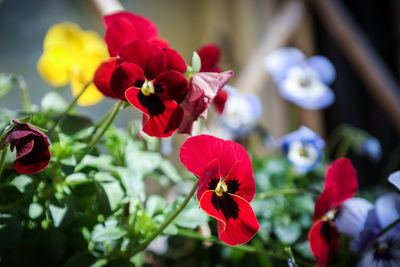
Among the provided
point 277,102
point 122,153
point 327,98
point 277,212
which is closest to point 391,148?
point 277,102

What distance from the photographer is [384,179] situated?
1.11m

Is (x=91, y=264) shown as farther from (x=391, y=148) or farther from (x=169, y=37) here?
(x=169, y=37)

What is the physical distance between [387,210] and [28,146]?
0.41 metres

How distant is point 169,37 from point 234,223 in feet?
4.58

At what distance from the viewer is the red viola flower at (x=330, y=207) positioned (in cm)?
47

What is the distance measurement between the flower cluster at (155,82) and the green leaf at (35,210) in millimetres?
148

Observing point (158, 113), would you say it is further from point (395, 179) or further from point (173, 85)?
point (395, 179)

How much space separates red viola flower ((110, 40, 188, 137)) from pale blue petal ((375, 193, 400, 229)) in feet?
0.90

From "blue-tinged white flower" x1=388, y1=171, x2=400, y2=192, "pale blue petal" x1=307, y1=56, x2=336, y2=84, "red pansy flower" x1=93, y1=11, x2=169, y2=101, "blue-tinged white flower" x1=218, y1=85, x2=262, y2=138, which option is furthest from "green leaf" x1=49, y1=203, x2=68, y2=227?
"pale blue petal" x1=307, y1=56, x2=336, y2=84

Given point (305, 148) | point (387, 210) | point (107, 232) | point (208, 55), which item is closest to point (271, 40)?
point (305, 148)

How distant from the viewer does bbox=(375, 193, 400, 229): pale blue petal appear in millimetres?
475

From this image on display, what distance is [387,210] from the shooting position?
48cm

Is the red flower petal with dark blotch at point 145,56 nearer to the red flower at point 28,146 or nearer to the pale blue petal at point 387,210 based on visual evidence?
the red flower at point 28,146

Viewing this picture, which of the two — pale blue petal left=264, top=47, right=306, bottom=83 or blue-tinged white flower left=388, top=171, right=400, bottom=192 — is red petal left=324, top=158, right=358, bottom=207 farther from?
pale blue petal left=264, top=47, right=306, bottom=83
